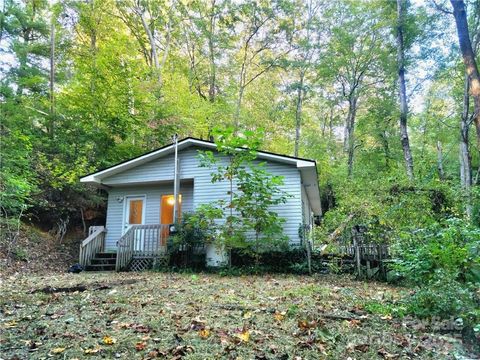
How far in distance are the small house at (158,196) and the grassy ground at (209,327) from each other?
192 inches

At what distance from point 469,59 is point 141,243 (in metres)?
11.0

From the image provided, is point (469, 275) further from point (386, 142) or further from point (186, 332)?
point (386, 142)

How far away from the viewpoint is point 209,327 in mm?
3525

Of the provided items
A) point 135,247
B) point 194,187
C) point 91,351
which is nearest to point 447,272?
point 91,351


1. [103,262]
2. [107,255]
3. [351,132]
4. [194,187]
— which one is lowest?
[103,262]

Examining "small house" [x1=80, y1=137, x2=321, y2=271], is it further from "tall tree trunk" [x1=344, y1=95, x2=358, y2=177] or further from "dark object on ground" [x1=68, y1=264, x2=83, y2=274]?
"tall tree trunk" [x1=344, y1=95, x2=358, y2=177]

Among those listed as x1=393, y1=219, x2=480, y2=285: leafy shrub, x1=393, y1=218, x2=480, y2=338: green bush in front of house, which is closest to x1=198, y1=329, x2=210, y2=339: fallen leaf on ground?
x1=393, y1=218, x2=480, y2=338: green bush in front of house

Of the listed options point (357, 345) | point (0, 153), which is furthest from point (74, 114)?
point (357, 345)

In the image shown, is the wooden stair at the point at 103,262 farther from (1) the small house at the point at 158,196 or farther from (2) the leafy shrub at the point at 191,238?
(2) the leafy shrub at the point at 191,238

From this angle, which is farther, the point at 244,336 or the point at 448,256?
the point at 448,256

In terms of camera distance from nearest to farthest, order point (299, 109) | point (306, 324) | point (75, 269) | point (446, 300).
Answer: point (306, 324)
point (446, 300)
point (75, 269)
point (299, 109)

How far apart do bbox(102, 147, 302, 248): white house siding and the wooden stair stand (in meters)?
1.10

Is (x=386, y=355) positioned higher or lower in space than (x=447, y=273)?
lower

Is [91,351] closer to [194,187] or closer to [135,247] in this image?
[135,247]
